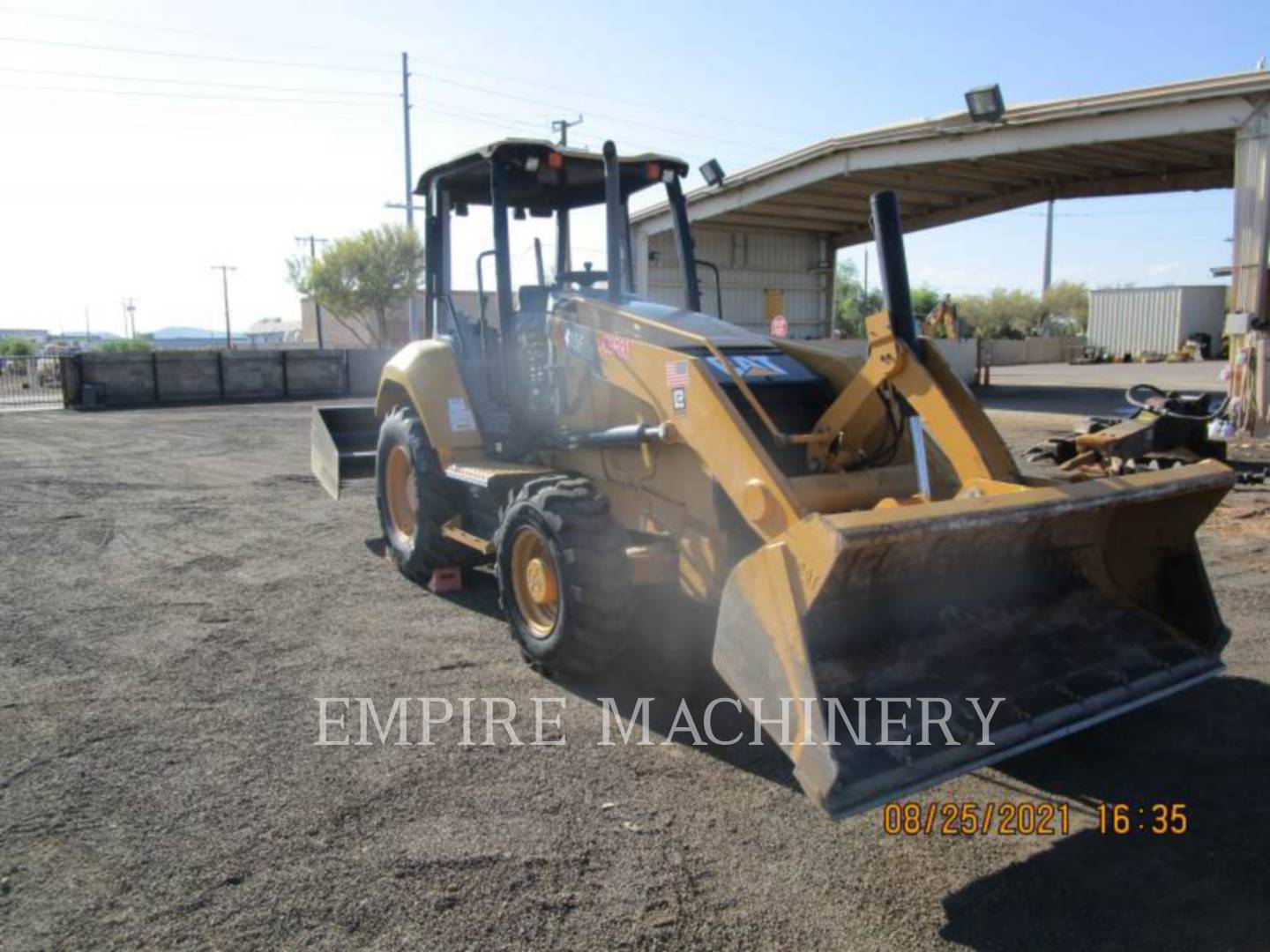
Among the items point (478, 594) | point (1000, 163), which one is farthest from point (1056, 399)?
point (478, 594)

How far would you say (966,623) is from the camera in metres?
4.22

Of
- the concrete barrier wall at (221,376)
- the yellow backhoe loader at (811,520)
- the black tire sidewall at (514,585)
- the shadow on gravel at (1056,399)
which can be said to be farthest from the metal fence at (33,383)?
the black tire sidewall at (514,585)

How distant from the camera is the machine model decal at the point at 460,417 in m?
6.66

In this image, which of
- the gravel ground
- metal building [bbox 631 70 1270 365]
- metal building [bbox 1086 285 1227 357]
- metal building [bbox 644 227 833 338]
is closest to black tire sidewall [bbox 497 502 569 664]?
the gravel ground

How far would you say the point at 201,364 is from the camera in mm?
25141

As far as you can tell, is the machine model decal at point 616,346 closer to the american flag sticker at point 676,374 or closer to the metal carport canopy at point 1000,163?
the american flag sticker at point 676,374

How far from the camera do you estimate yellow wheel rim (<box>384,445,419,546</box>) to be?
759 cm

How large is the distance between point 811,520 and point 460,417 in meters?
3.56

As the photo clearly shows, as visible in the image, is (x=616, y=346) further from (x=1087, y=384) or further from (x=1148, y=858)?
(x=1087, y=384)

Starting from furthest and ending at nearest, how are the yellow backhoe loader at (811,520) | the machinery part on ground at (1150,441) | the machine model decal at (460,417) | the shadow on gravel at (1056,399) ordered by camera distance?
the shadow on gravel at (1056,399) → the machinery part on ground at (1150,441) → the machine model decal at (460,417) → the yellow backhoe loader at (811,520)

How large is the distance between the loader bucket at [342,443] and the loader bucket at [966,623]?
18.4ft

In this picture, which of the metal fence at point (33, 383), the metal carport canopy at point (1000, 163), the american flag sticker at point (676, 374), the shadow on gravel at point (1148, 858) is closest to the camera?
the shadow on gravel at point (1148, 858)

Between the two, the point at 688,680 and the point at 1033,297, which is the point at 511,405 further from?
the point at 1033,297

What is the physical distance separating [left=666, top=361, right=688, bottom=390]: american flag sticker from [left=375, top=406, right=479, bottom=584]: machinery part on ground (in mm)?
2454
